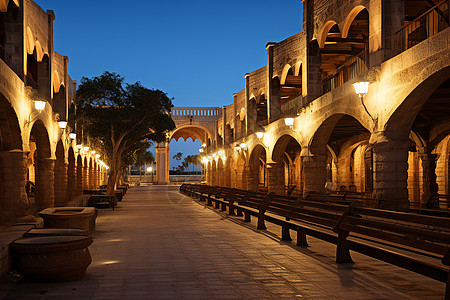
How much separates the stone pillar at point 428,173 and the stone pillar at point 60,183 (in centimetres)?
1595

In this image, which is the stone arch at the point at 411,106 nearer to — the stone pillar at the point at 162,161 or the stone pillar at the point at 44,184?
the stone pillar at the point at 44,184

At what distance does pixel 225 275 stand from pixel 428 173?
47.5ft

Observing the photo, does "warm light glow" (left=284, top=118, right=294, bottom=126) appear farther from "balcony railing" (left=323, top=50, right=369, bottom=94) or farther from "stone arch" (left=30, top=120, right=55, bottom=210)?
"stone arch" (left=30, top=120, right=55, bottom=210)

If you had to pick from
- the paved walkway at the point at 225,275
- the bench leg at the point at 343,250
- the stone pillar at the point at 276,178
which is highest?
the stone pillar at the point at 276,178

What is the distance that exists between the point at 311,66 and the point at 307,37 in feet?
3.77

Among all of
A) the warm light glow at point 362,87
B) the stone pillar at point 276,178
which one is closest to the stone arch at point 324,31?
the warm light glow at point 362,87

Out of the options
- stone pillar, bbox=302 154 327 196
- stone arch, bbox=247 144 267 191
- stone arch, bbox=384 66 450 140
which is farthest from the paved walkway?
stone arch, bbox=247 144 267 191

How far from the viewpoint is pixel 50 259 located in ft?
17.6

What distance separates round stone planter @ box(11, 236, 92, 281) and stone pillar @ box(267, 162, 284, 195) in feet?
54.7

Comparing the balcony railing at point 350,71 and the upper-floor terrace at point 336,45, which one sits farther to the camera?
the balcony railing at point 350,71

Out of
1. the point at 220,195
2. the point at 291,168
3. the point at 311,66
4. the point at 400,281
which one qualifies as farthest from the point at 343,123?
the point at 291,168

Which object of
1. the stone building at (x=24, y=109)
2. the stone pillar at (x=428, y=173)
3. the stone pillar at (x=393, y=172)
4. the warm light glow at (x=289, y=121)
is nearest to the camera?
the stone pillar at (x=393, y=172)

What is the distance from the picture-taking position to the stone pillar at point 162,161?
189 ft

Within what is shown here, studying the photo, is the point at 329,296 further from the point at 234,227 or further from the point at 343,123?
the point at 343,123
